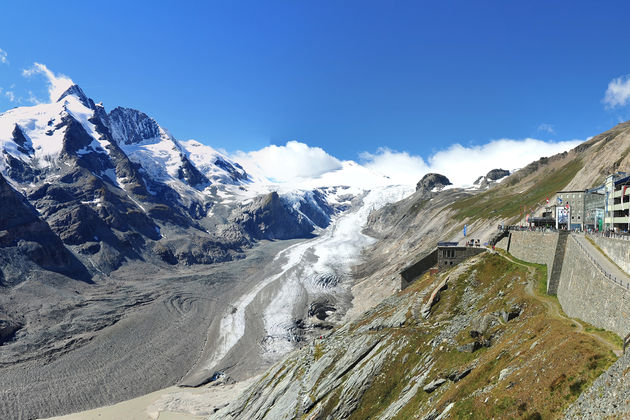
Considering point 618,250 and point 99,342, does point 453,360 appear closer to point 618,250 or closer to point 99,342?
point 618,250

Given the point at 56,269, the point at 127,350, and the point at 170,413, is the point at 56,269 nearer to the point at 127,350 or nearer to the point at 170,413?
the point at 127,350

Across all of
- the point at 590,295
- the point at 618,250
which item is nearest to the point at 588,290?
the point at 590,295

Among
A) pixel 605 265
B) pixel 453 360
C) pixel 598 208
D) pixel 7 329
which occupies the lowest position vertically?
pixel 7 329

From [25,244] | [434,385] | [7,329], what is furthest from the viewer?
[25,244]

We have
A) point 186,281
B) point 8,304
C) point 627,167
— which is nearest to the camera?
point 627,167

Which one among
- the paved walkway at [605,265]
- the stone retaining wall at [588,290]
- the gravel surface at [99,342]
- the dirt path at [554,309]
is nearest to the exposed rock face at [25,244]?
the gravel surface at [99,342]

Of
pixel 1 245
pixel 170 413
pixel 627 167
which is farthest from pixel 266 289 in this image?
pixel 627 167
